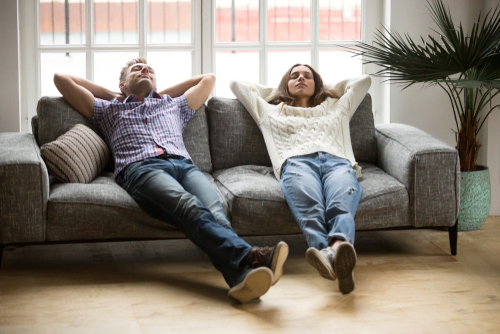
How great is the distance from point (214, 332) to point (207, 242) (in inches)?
15.2

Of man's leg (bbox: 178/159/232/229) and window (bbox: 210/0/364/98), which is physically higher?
window (bbox: 210/0/364/98)

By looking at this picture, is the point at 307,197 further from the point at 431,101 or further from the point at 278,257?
the point at 431,101

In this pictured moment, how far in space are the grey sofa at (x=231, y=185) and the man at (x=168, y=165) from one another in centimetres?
10

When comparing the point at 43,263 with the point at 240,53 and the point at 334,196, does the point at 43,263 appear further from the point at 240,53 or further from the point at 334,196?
the point at 240,53

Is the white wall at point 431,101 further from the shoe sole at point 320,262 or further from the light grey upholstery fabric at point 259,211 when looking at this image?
the shoe sole at point 320,262

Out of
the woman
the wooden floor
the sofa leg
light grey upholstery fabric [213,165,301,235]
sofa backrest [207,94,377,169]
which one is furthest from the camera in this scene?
sofa backrest [207,94,377,169]

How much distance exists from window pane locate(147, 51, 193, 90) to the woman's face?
2.70ft

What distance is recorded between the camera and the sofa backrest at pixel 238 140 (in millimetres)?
3053

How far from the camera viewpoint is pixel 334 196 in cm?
243

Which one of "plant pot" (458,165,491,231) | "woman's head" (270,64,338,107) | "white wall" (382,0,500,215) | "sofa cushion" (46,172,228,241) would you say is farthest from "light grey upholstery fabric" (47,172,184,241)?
"white wall" (382,0,500,215)

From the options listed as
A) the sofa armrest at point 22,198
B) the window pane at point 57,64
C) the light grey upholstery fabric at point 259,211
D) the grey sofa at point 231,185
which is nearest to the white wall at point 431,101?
the grey sofa at point 231,185

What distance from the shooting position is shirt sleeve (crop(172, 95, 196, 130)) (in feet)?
9.64

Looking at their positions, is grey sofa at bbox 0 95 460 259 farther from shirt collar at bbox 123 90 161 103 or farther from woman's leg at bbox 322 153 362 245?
shirt collar at bbox 123 90 161 103

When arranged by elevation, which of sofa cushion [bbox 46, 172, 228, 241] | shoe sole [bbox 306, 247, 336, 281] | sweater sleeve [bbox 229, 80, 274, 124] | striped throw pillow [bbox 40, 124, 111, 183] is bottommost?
shoe sole [bbox 306, 247, 336, 281]
